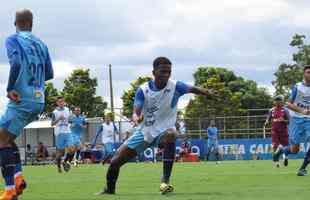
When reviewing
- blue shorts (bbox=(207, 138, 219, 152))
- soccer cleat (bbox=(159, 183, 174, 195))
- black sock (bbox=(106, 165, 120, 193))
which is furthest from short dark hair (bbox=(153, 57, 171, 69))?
blue shorts (bbox=(207, 138, 219, 152))

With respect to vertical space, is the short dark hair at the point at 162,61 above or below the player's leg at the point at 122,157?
above

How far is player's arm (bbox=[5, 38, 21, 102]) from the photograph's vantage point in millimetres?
10312

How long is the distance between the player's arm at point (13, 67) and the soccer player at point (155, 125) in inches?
105

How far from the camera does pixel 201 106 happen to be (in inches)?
2975

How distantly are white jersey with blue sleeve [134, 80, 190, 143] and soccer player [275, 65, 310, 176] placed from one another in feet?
15.8

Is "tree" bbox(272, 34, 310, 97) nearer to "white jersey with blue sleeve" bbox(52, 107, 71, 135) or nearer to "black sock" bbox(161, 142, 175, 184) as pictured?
"white jersey with blue sleeve" bbox(52, 107, 71, 135)

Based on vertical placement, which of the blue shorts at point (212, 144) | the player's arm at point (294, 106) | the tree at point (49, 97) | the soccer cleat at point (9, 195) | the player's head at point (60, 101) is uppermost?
the tree at point (49, 97)

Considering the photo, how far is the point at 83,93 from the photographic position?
266 ft

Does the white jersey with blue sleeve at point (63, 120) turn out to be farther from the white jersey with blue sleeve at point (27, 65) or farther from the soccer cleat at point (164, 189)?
the white jersey with blue sleeve at point (27, 65)

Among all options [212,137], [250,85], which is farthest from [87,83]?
[212,137]

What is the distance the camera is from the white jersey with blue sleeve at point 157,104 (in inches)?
503

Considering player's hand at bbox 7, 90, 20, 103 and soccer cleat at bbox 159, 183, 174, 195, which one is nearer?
player's hand at bbox 7, 90, 20, 103

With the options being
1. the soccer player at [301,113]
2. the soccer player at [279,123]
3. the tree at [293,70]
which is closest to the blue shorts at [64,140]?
the soccer player at [279,123]

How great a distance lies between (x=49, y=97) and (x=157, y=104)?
66761mm
